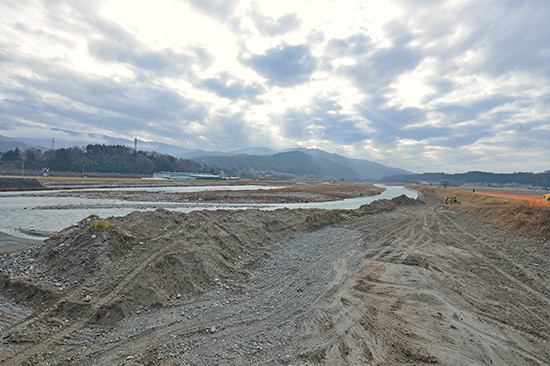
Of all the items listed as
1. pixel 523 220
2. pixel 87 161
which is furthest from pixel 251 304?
pixel 87 161

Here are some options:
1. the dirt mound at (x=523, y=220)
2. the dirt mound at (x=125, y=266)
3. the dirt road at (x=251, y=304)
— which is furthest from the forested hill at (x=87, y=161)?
the dirt mound at (x=523, y=220)

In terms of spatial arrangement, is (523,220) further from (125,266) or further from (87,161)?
(87,161)

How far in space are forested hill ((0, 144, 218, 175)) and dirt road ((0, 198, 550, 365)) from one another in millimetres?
167800

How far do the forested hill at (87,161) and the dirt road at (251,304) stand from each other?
168m

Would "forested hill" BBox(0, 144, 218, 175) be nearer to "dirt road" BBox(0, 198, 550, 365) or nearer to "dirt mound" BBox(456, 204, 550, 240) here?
"dirt road" BBox(0, 198, 550, 365)

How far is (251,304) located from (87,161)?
191 m

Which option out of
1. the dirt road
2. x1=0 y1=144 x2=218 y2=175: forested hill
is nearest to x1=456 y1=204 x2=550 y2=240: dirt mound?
the dirt road

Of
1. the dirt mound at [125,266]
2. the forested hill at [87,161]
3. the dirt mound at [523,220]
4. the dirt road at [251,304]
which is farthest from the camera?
the forested hill at [87,161]

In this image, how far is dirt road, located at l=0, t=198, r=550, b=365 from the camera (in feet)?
17.5

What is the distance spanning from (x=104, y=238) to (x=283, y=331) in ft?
23.5

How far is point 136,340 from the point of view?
5.56 meters

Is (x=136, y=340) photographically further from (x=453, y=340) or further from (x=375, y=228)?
(x=375, y=228)

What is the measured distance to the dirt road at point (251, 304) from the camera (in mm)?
5340

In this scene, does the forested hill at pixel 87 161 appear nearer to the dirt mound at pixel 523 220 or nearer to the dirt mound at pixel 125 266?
the dirt mound at pixel 125 266
